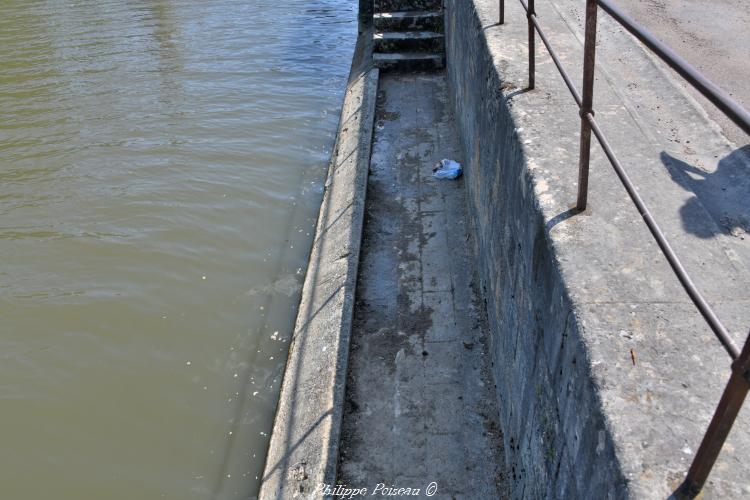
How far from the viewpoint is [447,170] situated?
773cm

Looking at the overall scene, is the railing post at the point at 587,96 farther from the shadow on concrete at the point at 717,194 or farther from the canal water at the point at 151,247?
the canal water at the point at 151,247

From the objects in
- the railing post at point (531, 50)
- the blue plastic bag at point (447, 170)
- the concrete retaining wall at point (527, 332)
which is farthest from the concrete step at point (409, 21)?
the railing post at point (531, 50)

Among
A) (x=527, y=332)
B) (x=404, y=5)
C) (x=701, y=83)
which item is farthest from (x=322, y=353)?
(x=404, y=5)

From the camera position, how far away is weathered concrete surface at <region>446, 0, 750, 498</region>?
7.33 feet

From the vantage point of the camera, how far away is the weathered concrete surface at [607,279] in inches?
88.0

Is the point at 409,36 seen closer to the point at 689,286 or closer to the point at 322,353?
the point at 322,353

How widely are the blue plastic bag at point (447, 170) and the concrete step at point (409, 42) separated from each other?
3.86m

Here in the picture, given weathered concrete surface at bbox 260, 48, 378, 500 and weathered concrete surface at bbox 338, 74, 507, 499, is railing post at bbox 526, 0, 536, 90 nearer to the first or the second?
weathered concrete surface at bbox 338, 74, 507, 499

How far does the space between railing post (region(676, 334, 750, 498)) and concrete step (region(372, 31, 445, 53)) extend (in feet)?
32.4

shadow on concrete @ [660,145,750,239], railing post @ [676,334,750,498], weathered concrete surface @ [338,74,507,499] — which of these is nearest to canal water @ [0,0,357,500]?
weathered concrete surface @ [338,74,507,499]

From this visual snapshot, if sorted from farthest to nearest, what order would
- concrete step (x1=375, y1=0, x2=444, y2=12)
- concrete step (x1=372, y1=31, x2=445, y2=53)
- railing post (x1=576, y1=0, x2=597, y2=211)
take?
concrete step (x1=375, y1=0, x2=444, y2=12), concrete step (x1=372, y1=31, x2=445, y2=53), railing post (x1=576, y1=0, x2=597, y2=211)

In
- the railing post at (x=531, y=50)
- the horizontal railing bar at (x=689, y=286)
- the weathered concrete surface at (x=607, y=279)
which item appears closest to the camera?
the horizontal railing bar at (x=689, y=286)

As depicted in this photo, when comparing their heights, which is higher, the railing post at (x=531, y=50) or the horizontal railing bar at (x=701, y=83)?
the horizontal railing bar at (x=701, y=83)

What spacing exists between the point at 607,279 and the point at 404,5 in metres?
9.63
